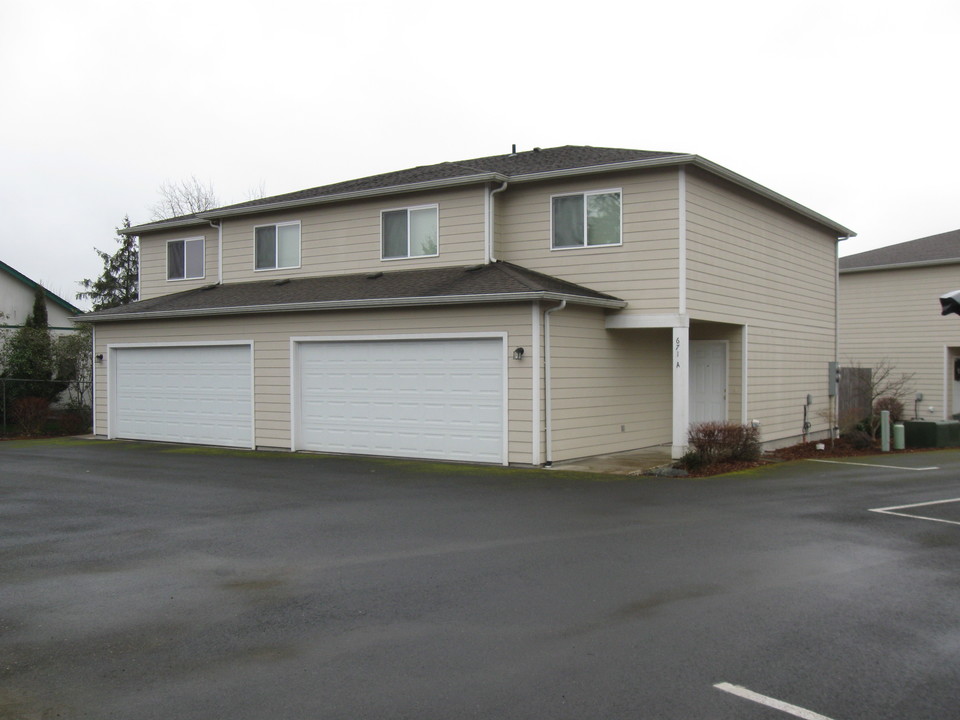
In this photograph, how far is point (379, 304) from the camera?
16.4 m

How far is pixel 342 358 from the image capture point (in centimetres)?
1736

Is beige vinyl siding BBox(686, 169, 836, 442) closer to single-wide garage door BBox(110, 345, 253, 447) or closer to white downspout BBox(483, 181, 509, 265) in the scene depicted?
white downspout BBox(483, 181, 509, 265)

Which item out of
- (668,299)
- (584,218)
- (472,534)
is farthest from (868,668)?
(584,218)

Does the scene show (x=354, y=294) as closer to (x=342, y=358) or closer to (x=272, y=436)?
(x=342, y=358)

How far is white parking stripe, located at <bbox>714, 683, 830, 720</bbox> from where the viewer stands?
460cm

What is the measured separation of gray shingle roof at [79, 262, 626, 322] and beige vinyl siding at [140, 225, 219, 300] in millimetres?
1120

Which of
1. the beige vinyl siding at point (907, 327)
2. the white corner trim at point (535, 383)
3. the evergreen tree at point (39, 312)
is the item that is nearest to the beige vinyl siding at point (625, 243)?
the white corner trim at point (535, 383)

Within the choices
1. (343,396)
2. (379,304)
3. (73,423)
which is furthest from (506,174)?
(73,423)

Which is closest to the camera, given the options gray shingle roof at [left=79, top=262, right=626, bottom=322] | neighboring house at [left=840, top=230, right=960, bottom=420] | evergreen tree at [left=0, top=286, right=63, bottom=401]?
gray shingle roof at [left=79, top=262, right=626, bottom=322]

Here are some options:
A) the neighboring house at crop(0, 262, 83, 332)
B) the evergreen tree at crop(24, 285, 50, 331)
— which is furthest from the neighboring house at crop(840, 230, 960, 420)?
the evergreen tree at crop(24, 285, 50, 331)

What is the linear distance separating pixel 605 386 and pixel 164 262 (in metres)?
13.6

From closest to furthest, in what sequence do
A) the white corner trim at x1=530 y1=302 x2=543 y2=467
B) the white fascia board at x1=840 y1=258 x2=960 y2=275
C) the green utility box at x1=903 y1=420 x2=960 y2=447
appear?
the white corner trim at x1=530 y1=302 x2=543 y2=467, the green utility box at x1=903 y1=420 x2=960 y2=447, the white fascia board at x1=840 y1=258 x2=960 y2=275

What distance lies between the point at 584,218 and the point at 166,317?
10040 mm

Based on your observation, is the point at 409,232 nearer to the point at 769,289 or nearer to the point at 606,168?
the point at 606,168
